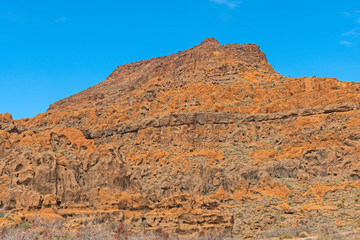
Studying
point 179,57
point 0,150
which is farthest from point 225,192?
point 179,57

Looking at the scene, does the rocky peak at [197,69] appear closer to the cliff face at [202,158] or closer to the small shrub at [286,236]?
the cliff face at [202,158]

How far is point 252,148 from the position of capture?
229ft

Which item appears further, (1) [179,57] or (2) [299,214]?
(1) [179,57]

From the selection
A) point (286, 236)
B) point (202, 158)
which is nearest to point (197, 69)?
point (202, 158)

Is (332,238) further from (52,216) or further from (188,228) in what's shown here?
(52,216)

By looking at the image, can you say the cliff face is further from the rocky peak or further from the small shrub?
the small shrub

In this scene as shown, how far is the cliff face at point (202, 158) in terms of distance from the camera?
53.3 metres

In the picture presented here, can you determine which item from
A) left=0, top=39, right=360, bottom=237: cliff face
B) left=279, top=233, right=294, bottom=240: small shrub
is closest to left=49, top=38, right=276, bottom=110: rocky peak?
left=0, top=39, right=360, bottom=237: cliff face

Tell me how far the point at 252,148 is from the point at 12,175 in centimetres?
3130

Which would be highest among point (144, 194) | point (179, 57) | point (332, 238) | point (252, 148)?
point (179, 57)

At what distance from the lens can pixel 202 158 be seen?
68.1 m

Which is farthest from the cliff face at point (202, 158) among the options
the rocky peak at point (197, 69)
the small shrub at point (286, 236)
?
the small shrub at point (286, 236)

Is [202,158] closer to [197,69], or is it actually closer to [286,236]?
[286,236]

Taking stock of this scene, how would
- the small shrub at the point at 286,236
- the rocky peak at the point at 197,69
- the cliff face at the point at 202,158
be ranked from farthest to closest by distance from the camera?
the rocky peak at the point at 197,69
the cliff face at the point at 202,158
the small shrub at the point at 286,236
